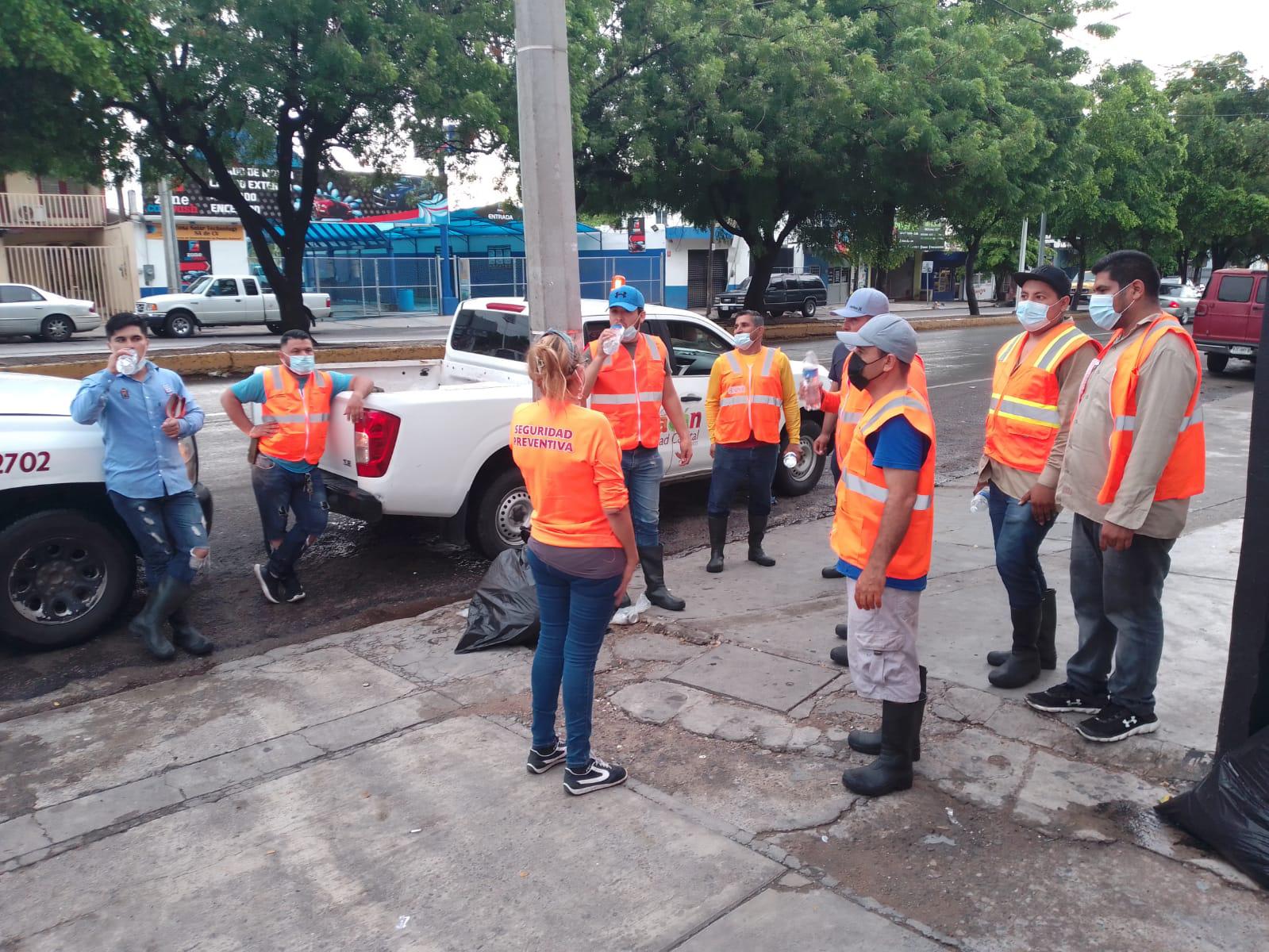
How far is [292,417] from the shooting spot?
5859mm

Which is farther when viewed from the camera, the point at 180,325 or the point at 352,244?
the point at 352,244

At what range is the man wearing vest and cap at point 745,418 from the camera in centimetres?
638

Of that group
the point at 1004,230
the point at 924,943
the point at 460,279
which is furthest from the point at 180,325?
the point at 1004,230

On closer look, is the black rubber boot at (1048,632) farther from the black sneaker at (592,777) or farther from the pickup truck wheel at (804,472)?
the pickup truck wheel at (804,472)

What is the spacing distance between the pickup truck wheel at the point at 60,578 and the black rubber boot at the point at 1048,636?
181 inches

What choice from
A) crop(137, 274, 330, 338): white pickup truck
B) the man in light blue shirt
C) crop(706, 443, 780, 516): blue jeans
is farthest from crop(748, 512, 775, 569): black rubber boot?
crop(137, 274, 330, 338): white pickup truck

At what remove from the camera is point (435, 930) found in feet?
9.77

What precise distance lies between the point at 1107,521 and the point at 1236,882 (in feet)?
4.15

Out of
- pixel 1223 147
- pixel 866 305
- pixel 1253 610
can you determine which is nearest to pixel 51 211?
pixel 866 305

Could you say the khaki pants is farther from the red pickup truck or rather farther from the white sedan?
the white sedan

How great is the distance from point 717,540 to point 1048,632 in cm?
245

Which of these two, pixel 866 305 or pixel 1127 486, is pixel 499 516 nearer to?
pixel 866 305

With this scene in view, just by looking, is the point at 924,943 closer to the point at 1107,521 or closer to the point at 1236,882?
the point at 1236,882

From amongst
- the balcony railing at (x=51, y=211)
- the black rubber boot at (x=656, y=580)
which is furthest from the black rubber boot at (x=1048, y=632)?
the balcony railing at (x=51, y=211)
